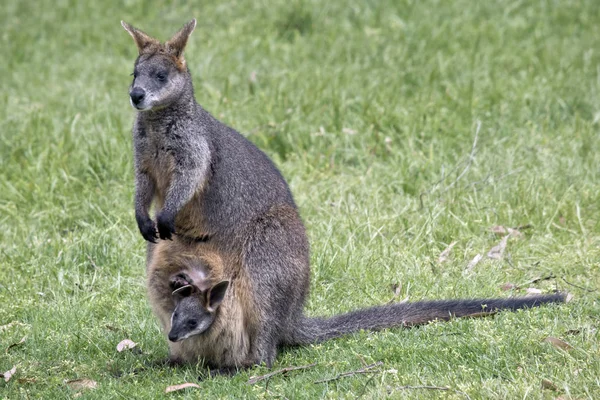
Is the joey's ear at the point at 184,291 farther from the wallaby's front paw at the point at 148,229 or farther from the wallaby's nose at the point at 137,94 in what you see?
the wallaby's nose at the point at 137,94

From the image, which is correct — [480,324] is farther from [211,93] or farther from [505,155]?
[211,93]

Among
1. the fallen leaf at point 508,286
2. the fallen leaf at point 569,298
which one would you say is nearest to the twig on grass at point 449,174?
the fallen leaf at point 508,286

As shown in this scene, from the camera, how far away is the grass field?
491 centimetres

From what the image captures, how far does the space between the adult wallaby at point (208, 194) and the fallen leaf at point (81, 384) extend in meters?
0.82

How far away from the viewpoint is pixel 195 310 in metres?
4.94

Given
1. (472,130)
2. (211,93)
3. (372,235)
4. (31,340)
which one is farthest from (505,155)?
(31,340)

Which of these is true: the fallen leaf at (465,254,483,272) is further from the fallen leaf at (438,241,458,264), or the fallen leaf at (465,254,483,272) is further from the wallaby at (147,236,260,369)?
the wallaby at (147,236,260,369)

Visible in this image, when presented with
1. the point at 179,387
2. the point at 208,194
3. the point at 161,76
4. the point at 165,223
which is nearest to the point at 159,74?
the point at 161,76

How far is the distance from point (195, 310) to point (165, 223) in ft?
1.62

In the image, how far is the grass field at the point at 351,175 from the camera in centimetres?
491

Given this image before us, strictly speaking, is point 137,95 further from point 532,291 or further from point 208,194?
point 532,291

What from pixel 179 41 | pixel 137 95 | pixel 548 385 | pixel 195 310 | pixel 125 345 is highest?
pixel 179 41

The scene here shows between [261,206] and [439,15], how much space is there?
627 centimetres

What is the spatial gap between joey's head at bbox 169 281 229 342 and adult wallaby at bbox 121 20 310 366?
225mm
